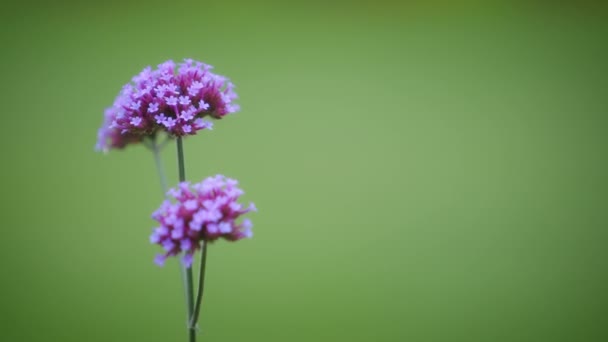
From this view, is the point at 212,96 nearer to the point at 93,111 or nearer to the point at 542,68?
the point at 93,111

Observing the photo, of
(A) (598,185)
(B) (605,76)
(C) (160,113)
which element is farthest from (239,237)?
(B) (605,76)

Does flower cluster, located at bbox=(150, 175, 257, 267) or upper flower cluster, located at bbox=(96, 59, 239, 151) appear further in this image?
upper flower cluster, located at bbox=(96, 59, 239, 151)

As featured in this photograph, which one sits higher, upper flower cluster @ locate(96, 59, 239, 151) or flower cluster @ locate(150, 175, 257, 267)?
Answer: upper flower cluster @ locate(96, 59, 239, 151)

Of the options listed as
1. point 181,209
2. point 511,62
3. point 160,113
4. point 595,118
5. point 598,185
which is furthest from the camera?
point 511,62

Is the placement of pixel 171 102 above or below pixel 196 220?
above
